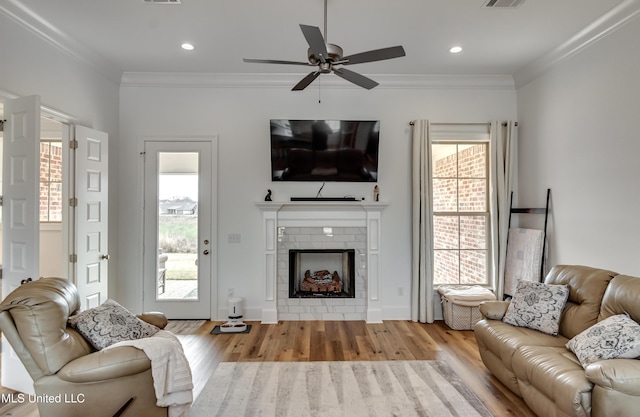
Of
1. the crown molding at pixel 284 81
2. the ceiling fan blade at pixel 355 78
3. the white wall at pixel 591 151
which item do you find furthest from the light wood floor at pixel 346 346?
the crown molding at pixel 284 81

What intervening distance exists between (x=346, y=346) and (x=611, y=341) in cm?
219

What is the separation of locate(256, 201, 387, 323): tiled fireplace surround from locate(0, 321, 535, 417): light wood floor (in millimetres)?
153

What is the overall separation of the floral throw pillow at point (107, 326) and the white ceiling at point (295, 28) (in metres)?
2.48

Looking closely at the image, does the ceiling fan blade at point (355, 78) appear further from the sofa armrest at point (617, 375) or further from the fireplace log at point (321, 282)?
the fireplace log at point (321, 282)

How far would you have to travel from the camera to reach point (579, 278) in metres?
2.75

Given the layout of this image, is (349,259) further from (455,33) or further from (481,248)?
(455,33)

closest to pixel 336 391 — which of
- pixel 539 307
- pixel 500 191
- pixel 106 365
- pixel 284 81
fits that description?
pixel 106 365

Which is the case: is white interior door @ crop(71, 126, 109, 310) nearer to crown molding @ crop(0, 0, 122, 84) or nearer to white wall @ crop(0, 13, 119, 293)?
white wall @ crop(0, 13, 119, 293)

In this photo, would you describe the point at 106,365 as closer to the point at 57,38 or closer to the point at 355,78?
the point at 355,78

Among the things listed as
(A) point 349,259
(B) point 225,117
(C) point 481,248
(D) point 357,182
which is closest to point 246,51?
(B) point 225,117

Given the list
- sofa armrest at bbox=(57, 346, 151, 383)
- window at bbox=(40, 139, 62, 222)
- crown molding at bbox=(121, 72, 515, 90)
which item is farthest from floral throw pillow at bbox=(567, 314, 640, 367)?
window at bbox=(40, 139, 62, 222)

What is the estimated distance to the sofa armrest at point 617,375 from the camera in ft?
5.85

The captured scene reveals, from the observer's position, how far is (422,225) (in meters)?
4.27

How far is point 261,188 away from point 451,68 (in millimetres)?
2808
